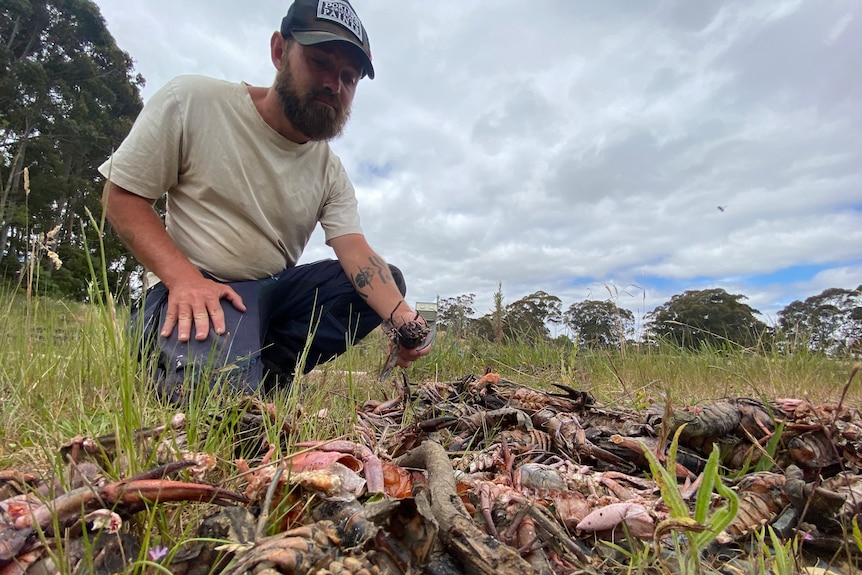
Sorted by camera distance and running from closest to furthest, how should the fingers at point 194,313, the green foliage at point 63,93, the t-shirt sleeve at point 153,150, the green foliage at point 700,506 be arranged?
1. the green foliage at point 700,506
2. the fingers at point 194,313
3. the t-shirt sleeve at point 153,150
4. the green foliage at point 63,93

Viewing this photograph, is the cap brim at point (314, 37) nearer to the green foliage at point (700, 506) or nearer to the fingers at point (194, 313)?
the fingers at point (194, 313)

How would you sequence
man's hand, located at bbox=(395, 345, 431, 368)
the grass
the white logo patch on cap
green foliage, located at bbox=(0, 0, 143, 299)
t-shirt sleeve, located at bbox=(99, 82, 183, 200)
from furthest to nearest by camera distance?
1. green foliage, located at bbox=(0, 0, 143, 299)
2. the white logo patch on cap
3. man's hand, located at bbox=(395, 345, 431, 368)
4. t-shirt sleeve, located at bbox=(99, 82, 183, 200)
5. the grass

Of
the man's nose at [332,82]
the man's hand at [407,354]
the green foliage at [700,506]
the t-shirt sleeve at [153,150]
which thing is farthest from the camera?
the man's nose at [332,82]

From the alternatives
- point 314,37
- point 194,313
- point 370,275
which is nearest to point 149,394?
point 194,313

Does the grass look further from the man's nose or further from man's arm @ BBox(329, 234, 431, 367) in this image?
the man's nose

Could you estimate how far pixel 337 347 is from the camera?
314 cm

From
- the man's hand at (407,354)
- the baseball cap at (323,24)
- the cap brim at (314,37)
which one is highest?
the baseball cap at (323,24)

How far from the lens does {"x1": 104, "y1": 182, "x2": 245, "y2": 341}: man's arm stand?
6.53ft

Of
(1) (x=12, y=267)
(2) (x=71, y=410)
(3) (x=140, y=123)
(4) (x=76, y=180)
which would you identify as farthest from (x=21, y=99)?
(2) (x=71, y=410)

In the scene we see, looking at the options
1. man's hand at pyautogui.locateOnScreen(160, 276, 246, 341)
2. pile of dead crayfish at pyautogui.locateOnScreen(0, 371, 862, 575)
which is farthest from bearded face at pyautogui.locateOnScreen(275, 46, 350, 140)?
pile of dead crayfish at pyautogui.locateOnScreen(0, 371, 862, 575)

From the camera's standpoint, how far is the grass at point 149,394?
941 mm

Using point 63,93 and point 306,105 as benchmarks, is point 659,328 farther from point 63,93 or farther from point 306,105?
point 63,93

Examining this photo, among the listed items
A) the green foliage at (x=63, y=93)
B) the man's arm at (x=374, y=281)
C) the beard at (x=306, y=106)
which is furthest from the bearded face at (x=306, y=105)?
the green foliage at (x=63, y=93)

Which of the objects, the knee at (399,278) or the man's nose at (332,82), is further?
the knee at (399,278)
